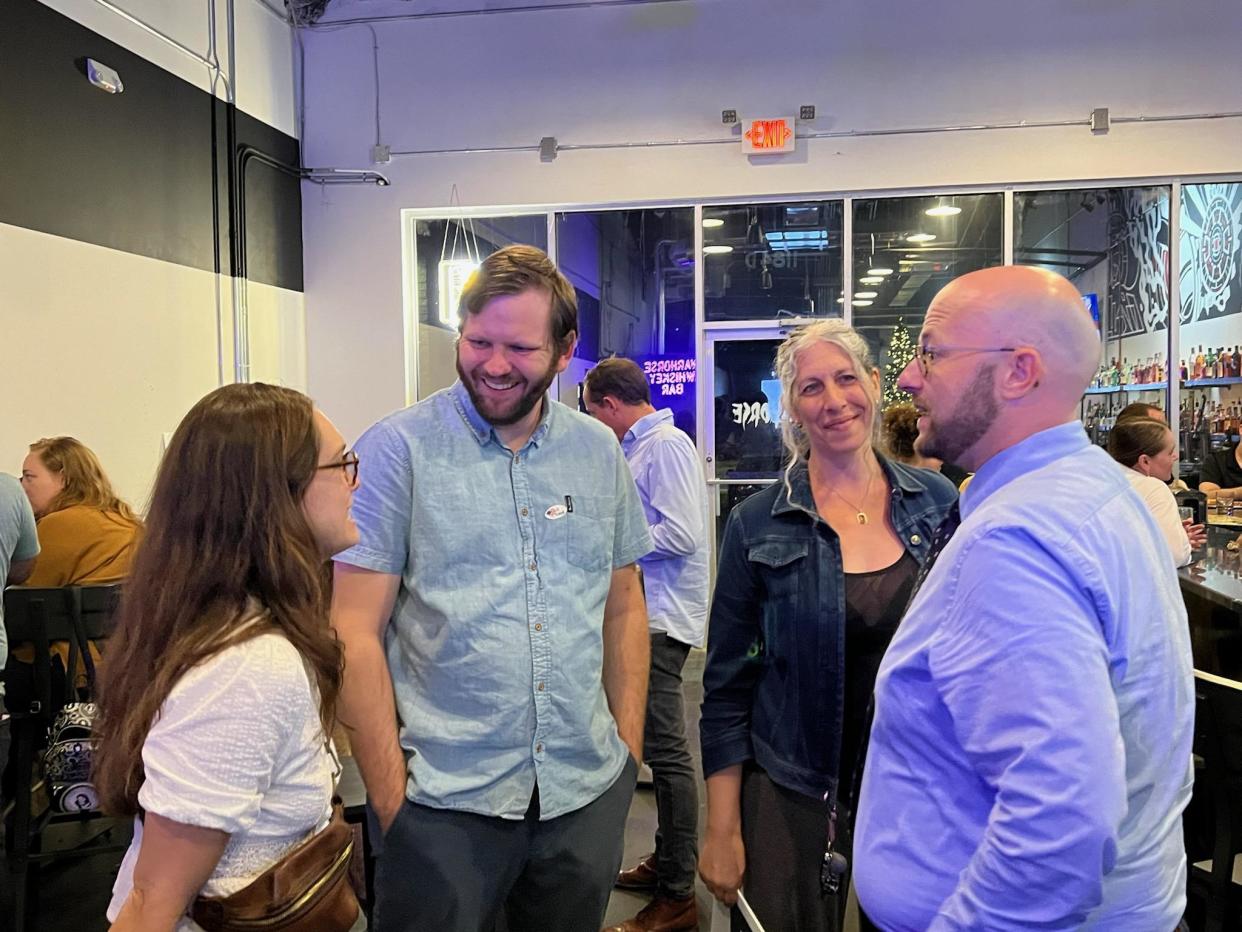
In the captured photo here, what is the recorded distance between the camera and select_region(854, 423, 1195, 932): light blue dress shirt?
0.89m

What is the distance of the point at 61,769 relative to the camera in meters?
2.74

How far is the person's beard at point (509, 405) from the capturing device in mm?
1579

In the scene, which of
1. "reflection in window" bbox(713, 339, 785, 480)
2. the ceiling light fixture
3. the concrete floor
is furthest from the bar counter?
the ceiling light fixture

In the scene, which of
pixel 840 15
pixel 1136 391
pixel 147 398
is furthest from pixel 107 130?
pixel 1136 391

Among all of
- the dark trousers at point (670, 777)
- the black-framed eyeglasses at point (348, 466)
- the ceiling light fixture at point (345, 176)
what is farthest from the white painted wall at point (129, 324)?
the black-framed eyeglasses at point (348, 466)

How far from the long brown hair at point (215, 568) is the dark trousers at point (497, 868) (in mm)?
336

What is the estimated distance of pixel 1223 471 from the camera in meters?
5.95

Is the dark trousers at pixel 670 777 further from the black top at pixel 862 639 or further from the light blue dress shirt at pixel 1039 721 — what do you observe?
the light blue dress shirt at pixel 1039 721

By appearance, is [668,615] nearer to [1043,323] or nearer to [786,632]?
[786,632]

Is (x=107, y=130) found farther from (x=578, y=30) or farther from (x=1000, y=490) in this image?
(x=1000, y=490)

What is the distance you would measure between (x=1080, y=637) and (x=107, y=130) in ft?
17.7

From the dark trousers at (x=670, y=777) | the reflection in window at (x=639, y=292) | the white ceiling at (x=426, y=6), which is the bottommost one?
the dark trousers at (x=670, y=777)

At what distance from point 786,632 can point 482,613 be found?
0.55m

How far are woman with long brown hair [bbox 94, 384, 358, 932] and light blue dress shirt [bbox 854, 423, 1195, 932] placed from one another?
0.72 metres
